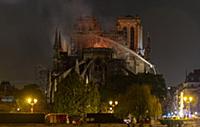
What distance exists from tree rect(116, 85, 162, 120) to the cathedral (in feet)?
144

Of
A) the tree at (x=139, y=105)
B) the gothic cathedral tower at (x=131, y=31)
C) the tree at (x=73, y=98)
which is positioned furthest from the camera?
the gothic cathedral tower at (x=131, y=31)

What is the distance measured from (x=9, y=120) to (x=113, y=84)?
5489cm

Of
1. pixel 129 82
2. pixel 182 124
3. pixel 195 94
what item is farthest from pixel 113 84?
pixel 195 94

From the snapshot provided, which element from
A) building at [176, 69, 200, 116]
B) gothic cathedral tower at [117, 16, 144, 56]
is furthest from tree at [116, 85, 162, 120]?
building at [176, 69, 200, 116]

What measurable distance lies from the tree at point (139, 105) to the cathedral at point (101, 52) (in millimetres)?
43835

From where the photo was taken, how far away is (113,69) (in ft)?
424

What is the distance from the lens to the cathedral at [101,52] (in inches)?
5084

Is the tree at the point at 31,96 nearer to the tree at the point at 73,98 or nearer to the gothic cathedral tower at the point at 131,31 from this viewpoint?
the tree at the point at 73,98

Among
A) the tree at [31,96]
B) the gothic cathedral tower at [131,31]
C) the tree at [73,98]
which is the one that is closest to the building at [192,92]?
the gothic cathedral tower at [131,31]

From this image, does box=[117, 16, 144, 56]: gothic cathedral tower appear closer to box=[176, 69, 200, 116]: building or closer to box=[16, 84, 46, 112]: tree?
box=[176, 69, 200, 116]: building

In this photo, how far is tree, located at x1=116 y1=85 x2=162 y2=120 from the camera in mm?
75750

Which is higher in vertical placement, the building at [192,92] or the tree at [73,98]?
the building at [192,92]

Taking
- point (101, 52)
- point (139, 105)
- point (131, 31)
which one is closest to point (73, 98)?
point (139, 105)

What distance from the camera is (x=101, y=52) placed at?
451 feet
